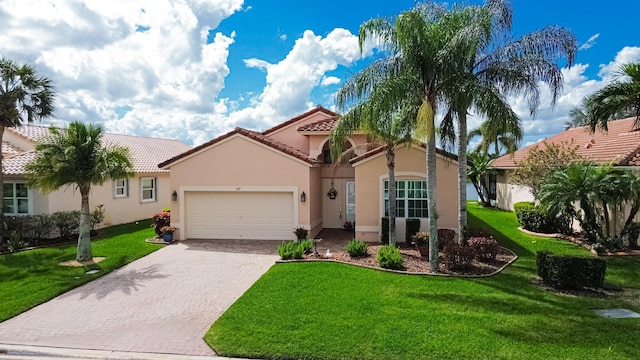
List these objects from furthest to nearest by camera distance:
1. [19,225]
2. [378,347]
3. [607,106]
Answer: [19,225], [607,106], [378,347]

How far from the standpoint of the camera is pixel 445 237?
48.7 feet

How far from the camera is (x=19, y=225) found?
17.8 m

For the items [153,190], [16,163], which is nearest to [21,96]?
[16,163]

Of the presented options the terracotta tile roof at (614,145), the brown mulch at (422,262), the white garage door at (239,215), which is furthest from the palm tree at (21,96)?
the terracotta tile roof at (614,145)

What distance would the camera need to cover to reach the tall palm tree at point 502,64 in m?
11.4

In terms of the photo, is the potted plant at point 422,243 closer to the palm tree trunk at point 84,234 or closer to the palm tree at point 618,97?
the palm tree at point 618,97

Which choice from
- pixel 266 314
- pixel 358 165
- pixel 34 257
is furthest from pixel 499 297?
pixel 34 257

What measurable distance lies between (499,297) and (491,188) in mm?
23607

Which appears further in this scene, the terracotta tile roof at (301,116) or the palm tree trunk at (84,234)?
the terracotta tile roof at (301,116)

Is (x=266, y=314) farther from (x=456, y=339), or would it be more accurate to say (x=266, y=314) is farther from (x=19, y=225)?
(x=19, y=225)

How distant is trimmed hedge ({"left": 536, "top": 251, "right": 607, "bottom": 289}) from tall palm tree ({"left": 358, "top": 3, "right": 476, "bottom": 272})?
3244 mm

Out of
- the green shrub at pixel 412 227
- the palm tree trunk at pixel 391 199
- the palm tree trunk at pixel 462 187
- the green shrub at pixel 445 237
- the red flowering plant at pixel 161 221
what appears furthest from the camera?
the red flowering plant at pixel 161 221

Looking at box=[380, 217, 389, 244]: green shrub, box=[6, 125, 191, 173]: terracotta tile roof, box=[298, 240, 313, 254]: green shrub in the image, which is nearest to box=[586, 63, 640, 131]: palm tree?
box=[380, 217, 389, 244]: green shrub

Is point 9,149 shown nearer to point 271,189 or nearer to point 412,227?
point 271,189
